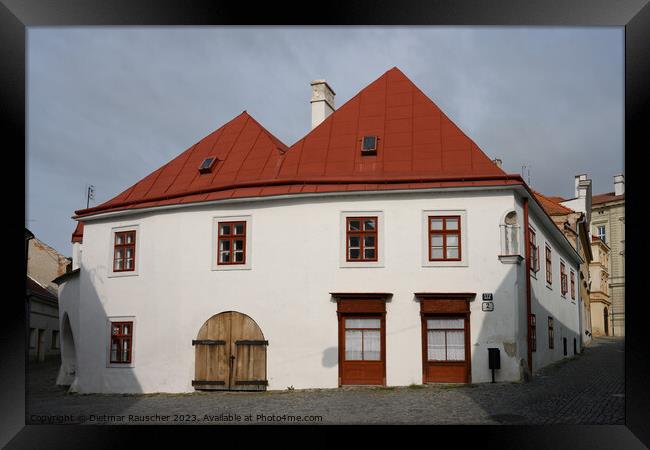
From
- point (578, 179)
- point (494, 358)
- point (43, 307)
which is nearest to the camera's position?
point (494, 358)

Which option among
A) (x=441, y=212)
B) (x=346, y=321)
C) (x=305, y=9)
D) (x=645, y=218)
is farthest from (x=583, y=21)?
(x=346, y=321)

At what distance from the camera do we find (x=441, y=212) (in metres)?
14.4

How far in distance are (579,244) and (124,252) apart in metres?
11.0

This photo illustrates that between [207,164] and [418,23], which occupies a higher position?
[418,23]

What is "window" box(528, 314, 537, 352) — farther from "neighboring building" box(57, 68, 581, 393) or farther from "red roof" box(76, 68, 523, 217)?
"red roof" box(76, 68, 523, 217)

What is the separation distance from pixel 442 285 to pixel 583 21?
6422 millimetres

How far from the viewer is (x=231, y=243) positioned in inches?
603

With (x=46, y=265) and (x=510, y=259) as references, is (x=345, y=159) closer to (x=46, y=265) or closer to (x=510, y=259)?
(x=510, y=259)

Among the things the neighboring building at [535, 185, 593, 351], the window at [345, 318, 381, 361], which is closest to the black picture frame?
the window at [345, 318, 381, 361]

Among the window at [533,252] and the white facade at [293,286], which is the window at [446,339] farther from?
the window at [533,252]

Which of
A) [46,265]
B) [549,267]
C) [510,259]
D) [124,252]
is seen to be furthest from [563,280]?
[46,265]

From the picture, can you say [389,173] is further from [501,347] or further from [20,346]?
[20,346]

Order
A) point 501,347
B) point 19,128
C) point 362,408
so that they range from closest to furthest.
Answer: point 19,128, point 362,408, point 501,347

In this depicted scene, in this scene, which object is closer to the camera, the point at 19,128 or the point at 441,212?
the point at 19,128
